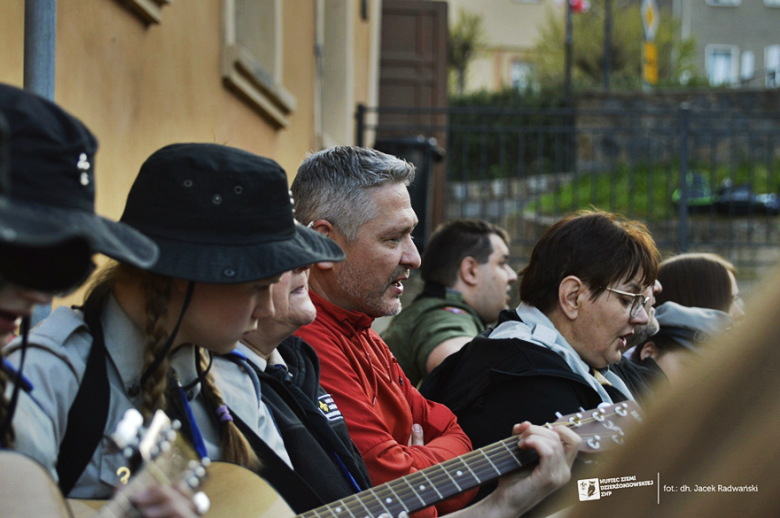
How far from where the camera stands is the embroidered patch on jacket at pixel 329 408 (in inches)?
97.0

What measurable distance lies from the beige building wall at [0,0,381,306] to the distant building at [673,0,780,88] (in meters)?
26.8

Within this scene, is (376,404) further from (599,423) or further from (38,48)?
(38,48)

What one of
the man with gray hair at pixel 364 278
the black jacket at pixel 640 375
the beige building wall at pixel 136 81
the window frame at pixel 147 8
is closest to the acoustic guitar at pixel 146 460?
the man with gray hair at pixel 364 278

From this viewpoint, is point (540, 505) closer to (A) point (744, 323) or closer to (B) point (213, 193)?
(B) point (213, 193)

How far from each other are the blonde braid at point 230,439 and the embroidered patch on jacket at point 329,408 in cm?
49

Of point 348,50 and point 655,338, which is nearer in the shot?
point 655,338

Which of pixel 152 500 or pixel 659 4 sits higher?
pixel 659 4

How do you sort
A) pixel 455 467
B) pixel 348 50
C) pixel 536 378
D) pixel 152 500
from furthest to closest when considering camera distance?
pixel 348 50
pixel 536 378
pixel 455 467
pixel 152 500

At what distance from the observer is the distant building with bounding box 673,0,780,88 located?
30.5 m

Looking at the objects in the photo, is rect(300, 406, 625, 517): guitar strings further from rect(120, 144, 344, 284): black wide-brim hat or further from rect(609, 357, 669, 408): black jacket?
rect(609, 357, 669, 408): black jacket

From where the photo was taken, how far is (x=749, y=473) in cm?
85

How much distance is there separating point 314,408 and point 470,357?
2.78ft

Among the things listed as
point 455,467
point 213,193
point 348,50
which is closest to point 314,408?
point 455,467

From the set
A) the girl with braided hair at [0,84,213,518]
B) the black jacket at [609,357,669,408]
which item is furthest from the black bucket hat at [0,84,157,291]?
the black jacket at [609,357,669,408]
